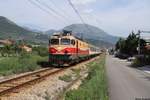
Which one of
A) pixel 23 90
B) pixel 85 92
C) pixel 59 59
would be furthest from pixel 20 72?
pixel 85 92

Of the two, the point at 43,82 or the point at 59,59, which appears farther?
the point at 59,59

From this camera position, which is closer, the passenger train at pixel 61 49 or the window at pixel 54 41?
the passenger train at pixel 61 49

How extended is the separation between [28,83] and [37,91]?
3.17m

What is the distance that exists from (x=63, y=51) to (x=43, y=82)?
561 inches

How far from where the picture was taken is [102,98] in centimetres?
1164

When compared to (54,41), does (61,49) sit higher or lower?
lower

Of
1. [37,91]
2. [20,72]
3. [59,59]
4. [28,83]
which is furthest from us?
[59,59]

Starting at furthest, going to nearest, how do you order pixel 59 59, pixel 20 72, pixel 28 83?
1. pixel 59 59
2. pixel 20 72
3. pixel 28 83

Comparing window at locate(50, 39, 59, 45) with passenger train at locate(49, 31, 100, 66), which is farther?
window at locate(50, 39, 59, 45)

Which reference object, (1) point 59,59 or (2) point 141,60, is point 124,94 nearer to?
(1) point 59,59

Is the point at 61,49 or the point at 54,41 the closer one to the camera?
the point at 61,49

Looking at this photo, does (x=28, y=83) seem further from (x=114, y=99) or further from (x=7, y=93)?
(x=114, y=99)

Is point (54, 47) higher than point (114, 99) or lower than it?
higher

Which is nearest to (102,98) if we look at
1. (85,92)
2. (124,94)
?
(85,92)
